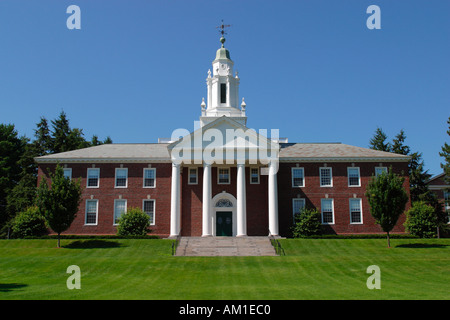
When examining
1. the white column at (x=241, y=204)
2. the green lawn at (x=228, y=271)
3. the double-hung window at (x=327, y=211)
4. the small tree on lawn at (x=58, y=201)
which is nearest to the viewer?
the green lawn at (x=228, y=271)

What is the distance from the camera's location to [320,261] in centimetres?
2788

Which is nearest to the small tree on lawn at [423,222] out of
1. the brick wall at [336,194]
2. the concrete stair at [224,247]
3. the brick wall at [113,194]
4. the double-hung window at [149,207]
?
the brick wall at [336,194]

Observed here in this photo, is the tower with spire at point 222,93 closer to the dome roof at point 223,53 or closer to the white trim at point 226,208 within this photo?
the dome roof at point 223,53

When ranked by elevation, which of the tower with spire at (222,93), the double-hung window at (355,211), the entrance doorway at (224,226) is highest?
the tower with spire at (222,93)

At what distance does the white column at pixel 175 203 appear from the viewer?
3869cm

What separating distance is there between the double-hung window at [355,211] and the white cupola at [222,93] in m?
14.8

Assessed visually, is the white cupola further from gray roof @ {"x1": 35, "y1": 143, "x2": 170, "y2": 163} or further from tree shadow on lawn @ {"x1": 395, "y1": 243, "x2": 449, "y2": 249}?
tree shadow on lawn @ {"x1": 395, "y1": 243, "x2": 449, "y2": 249}

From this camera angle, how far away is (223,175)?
140ft

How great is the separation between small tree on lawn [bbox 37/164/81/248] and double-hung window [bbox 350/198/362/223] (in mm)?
25793

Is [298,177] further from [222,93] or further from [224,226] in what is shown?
[222,93]

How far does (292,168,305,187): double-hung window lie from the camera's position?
43312 millimetres

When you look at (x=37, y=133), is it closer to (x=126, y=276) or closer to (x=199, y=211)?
(x=199, y=211)
